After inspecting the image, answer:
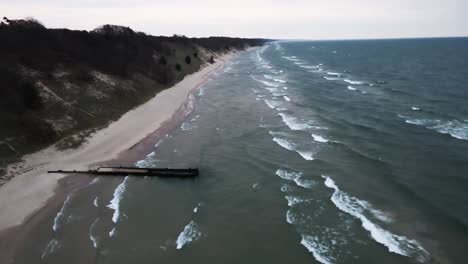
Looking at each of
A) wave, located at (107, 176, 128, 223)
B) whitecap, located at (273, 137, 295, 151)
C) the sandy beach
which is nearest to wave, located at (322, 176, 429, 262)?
whitecap, located at (273, 137, 295, 151)

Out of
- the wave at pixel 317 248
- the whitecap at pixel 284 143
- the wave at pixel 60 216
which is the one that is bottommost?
the whitecap at pixel 284 143

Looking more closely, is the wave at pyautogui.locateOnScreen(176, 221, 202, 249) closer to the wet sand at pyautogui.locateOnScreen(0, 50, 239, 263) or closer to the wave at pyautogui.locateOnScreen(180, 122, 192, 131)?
the wet sand at pyautogui.locateOnScreen(0, 50, 239, 263)

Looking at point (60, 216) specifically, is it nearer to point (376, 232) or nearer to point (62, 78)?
point (376, 232)

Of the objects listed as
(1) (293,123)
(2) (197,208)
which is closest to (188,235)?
(2) (197,208)

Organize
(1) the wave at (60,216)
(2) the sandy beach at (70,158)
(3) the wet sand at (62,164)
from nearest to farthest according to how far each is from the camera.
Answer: (1) the wave at (60,216)
(3) the wet sand at (62,164)
(2) the sandy beach at (70,158)

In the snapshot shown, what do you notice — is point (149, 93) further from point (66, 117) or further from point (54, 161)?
point (54, 161)

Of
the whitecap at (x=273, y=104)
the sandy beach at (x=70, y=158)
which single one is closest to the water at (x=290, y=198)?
the sandy beach at (x=70, y=158)

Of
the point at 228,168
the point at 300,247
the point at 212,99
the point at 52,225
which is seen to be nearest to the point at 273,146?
the point at 228,168

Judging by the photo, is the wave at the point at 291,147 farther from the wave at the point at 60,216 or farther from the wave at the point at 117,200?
the wave at the point at 60,216
